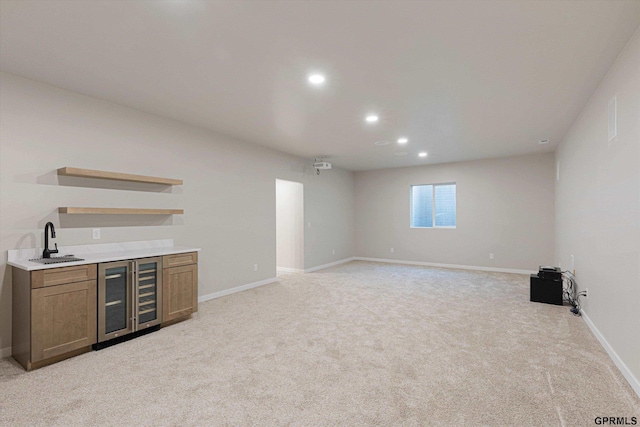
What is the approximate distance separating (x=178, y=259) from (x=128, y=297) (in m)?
0.67

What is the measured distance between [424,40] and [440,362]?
2643 mm

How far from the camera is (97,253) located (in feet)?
11.2

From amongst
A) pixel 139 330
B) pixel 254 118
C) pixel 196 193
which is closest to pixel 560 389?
pixel 139 330

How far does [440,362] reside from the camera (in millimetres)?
2701

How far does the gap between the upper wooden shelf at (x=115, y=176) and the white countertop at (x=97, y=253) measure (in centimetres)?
76

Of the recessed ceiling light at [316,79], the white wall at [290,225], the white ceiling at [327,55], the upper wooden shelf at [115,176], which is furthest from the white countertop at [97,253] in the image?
the white wall at [290,225]

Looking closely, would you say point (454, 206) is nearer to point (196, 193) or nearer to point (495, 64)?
point (495, 64)

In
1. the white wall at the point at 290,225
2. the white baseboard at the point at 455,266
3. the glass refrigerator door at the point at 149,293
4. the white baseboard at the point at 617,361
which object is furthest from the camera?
the white wall at the point at 290,225

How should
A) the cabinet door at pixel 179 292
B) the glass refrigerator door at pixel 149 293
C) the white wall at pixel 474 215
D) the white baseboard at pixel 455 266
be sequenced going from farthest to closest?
1. the white baseboard at pixel 455 266
2. the white wall at pixel 474 215
3. the cabinet door at pixel 179 292
4. the glass refrigerator door at pixel 149 293

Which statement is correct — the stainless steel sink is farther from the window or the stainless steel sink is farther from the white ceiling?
the window

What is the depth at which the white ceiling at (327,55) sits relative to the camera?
2049mm

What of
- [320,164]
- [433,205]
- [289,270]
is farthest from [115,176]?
[433,205]

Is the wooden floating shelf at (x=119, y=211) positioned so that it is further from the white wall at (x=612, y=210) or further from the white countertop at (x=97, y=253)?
the white wall at (x=612, y=210)

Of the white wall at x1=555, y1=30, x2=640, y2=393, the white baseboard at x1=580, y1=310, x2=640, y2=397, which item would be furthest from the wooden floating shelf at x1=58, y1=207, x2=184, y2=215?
the white baseboard at x1=580, y1=310, x2=640, y2=397
